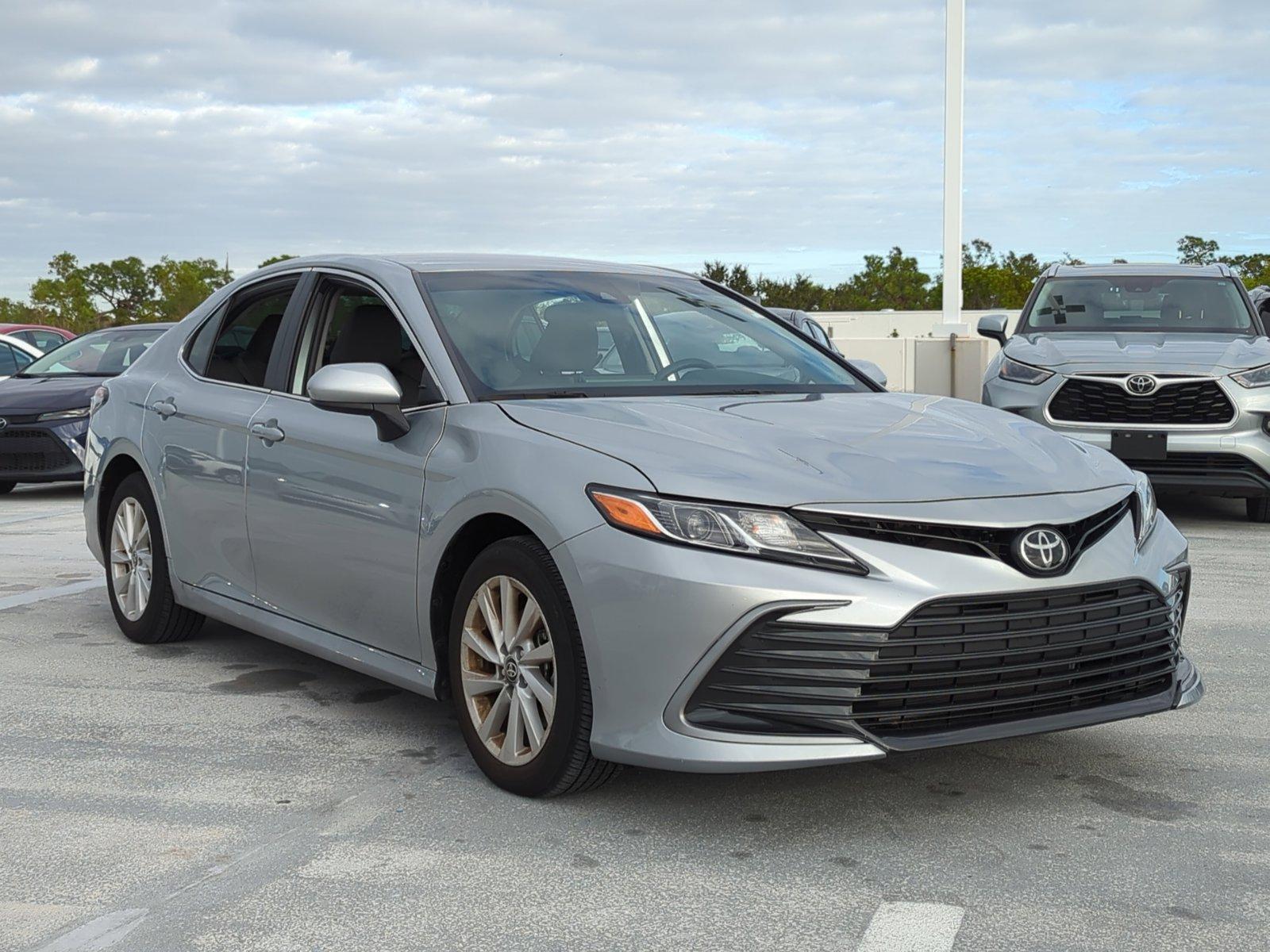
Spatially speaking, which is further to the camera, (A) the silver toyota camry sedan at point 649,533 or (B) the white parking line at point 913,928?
(A) the silver toyota camry sedan at point 649,533

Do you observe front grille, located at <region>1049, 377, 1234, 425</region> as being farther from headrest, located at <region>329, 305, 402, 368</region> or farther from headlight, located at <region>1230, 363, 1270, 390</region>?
headrest, located at <region>329, 305, 402, 368</region>

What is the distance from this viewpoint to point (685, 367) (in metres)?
5.08

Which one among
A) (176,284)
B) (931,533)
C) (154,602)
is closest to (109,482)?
(154,602)

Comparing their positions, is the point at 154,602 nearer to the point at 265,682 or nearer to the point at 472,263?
the point at 265,682

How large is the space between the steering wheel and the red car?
1371 cm

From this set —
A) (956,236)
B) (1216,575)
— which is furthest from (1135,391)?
(956,236)

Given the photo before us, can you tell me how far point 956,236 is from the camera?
25.7 m

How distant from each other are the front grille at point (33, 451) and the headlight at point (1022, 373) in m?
7.65

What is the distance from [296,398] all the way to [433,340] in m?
0.77

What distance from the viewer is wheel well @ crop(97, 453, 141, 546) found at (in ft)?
21.2

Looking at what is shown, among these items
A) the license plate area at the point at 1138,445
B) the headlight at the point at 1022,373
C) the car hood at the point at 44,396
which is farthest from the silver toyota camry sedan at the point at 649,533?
the car hood at the point at 44,396

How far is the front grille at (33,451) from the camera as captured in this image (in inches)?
510

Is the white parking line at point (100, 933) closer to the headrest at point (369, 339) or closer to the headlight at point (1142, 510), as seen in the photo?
the headrest at point (369, 339)

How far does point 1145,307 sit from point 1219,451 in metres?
2.08
